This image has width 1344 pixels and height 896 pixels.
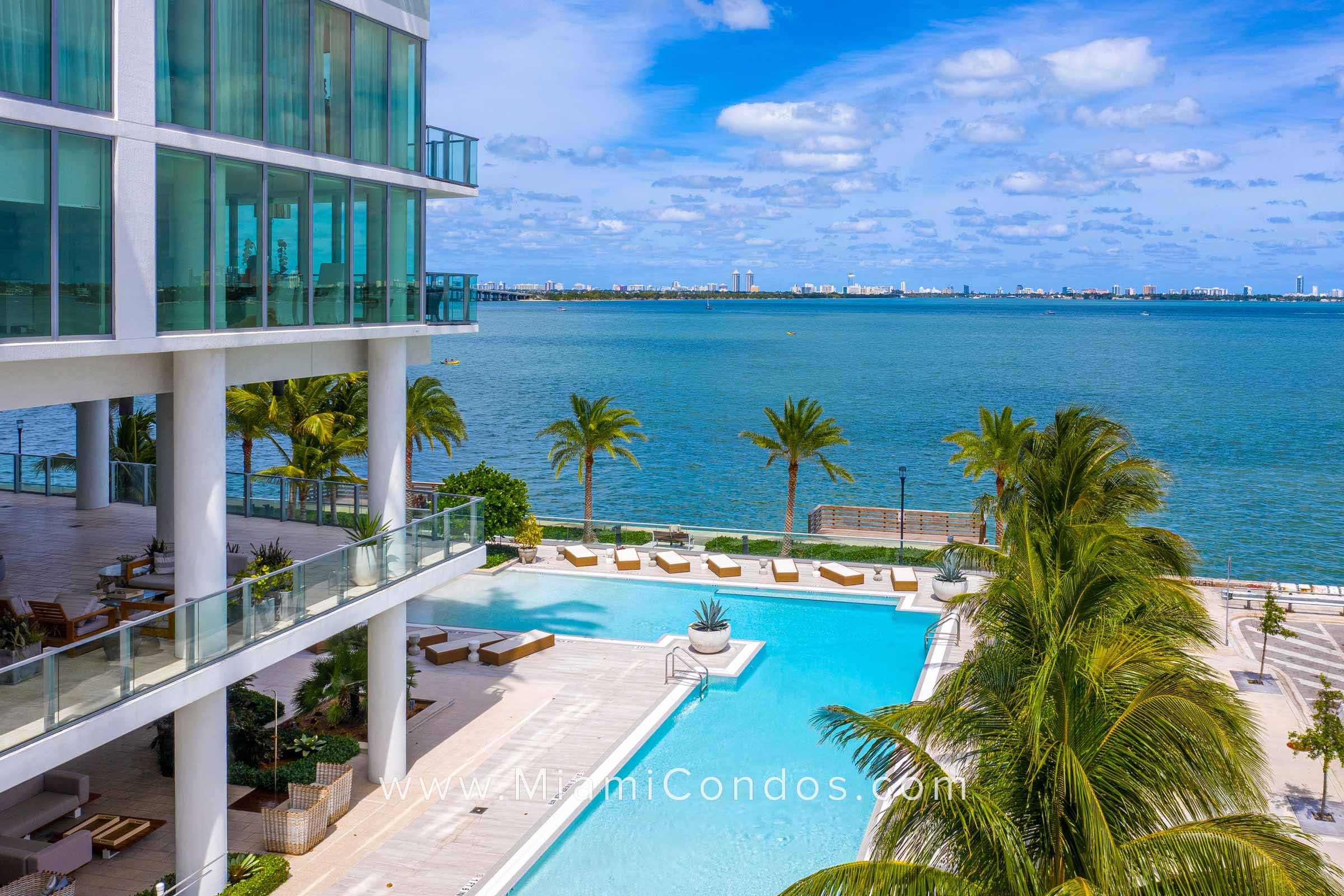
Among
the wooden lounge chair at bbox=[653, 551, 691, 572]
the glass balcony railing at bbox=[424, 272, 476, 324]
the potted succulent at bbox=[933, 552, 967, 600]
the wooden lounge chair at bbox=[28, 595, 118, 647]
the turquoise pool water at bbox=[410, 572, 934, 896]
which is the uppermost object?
the glass balcony railing at bbox=[424, 272, 476, 324]

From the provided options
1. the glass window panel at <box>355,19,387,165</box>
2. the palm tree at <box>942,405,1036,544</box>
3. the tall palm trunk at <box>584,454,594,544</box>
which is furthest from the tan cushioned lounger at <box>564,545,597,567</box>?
the glass window panel at <box>355,19,387,165</box>

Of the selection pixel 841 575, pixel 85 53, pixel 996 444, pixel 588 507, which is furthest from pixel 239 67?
pixel 996 444

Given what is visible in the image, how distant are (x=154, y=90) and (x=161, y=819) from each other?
10320 millimetres

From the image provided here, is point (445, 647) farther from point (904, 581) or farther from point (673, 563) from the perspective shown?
point (904, 581)

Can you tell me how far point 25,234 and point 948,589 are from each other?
76.3 ft

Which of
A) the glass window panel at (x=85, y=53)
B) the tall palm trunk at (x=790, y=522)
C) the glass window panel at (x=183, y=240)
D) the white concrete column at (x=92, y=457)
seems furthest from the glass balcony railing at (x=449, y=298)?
the tall palm trunk at (x=790, y=522)

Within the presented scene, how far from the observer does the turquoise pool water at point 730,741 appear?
15.7 metres

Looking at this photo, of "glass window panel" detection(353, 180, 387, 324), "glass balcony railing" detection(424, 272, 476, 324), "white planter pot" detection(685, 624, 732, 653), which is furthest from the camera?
"white planter pot" detection(685, 624, 732, 653)

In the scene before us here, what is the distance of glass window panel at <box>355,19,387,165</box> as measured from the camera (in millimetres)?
15992

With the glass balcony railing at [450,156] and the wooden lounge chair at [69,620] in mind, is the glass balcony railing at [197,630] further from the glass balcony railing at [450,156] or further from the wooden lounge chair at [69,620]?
the glass balcony railing at [450,156]

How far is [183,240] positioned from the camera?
13.1m

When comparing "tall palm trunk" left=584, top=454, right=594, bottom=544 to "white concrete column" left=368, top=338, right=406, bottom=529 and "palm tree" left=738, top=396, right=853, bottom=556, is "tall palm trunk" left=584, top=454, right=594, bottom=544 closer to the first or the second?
"palm tree" left=738, top=396, right=853, bottom=556

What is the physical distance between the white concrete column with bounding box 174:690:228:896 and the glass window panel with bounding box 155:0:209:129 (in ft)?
23.1

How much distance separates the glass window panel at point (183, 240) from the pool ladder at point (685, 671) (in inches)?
513
